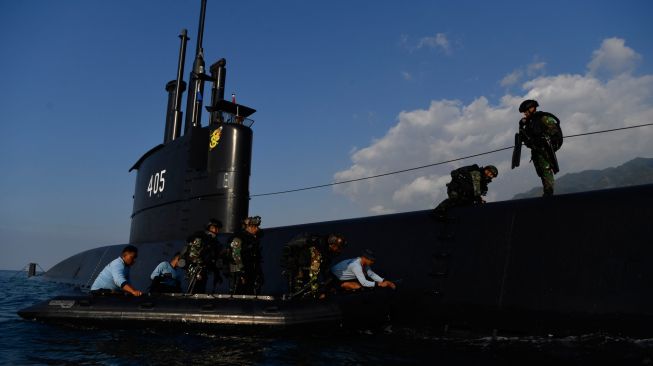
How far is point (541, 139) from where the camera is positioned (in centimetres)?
803

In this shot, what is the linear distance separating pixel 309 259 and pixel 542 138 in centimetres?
417

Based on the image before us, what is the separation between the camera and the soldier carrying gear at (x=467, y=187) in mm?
8977

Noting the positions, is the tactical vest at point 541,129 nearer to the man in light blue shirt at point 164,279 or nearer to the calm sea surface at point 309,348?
the calm sea surface at point 309,348

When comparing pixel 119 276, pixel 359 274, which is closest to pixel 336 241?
pixel 359 274

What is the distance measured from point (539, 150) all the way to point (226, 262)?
590 centimetres

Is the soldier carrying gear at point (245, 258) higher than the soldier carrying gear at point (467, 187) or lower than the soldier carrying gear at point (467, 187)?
lower

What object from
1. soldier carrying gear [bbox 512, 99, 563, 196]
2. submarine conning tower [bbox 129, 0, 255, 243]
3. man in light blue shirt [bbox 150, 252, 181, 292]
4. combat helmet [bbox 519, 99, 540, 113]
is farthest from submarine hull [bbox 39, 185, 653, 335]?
submarine conning tower [bbox 129, 0, 255, 243]

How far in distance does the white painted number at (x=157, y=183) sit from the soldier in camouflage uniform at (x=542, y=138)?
10.2 m

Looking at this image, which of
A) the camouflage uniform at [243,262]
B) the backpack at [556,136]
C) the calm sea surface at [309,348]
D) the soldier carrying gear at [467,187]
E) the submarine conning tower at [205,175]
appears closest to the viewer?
the calm sea surface at [309,348]

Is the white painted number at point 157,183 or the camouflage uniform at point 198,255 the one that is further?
the white painted number at point 157,183

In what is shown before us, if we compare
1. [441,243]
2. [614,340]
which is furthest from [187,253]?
[614,340]

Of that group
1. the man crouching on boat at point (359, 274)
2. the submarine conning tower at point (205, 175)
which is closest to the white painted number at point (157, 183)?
the submarine conning tower at point (205, 175)

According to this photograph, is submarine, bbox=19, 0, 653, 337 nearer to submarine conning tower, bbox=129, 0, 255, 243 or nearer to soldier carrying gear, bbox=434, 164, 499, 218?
soldier carrying gear, bbox=434, 164, 499, 218

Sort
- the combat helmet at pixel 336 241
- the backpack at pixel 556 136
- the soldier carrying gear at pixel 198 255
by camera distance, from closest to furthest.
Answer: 1. the backpack at pixel 556 136
2. the combat helmet at pixel 336 241
3. the soldier carrying gear at pixel 198 255
